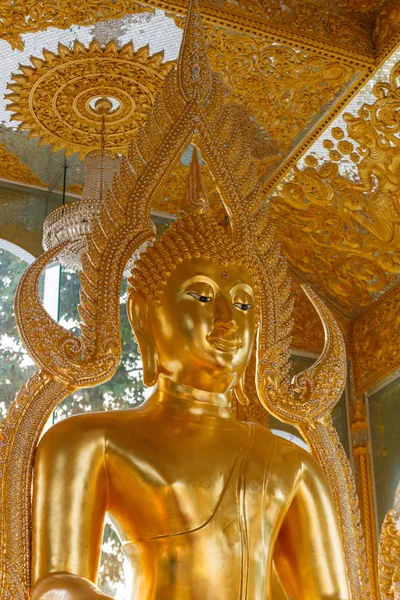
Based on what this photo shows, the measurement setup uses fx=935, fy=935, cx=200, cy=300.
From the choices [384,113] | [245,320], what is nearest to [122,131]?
[384,113]

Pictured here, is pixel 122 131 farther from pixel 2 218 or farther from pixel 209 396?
pixel 209 396

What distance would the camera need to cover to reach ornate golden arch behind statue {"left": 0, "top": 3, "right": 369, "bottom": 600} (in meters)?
2.23

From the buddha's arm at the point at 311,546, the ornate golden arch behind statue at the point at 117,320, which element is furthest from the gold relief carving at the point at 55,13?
the buddha's arm at the point at 311,546

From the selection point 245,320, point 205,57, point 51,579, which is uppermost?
point 205,57

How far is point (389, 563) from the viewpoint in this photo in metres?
2.45

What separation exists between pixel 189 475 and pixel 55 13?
2.79 meters

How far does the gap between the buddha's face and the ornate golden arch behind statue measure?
0.40ft

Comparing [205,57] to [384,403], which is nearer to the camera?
[205,57]

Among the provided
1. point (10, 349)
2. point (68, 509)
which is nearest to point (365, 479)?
point (10, 349)

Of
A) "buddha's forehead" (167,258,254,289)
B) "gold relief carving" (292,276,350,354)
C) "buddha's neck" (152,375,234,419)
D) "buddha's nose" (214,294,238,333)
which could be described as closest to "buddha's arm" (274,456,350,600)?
"buddha's neck" (152,375,234,419)

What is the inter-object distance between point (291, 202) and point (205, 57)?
2760 mm

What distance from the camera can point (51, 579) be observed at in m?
2.06

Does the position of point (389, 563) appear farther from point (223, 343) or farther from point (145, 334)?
point (145, 334)

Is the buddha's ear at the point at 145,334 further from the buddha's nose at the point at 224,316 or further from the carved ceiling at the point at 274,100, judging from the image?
the carved ceiling at the point at 274,100
